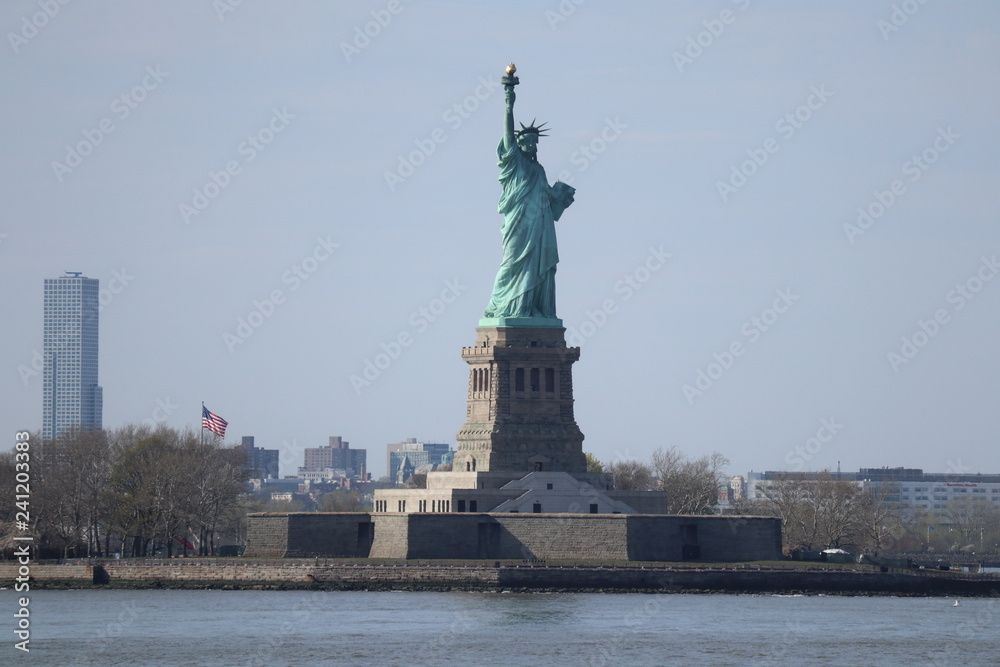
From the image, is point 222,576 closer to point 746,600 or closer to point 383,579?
point 383,579

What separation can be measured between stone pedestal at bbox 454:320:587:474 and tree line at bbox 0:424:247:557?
16727 mm

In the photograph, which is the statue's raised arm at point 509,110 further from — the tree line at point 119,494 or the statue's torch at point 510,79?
the tree line at point 119,494

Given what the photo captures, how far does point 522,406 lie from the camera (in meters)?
115

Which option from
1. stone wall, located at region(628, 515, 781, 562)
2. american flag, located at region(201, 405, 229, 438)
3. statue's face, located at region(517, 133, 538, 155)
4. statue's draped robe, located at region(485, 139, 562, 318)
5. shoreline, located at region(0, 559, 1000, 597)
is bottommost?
shoreline, located at region(0, 559, 1000, 597)

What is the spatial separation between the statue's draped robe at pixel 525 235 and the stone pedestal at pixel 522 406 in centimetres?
176

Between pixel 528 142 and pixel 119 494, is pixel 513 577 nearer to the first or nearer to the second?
pixel 528 142

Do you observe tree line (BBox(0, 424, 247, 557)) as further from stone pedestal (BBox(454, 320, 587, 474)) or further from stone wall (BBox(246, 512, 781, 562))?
stone pedestal (BBox(454, 320, 587, 474))

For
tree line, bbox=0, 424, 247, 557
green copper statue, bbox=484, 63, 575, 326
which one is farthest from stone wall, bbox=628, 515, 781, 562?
tree line, bbox=0, 424, 247, 557

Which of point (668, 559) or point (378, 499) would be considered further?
point (378, 499)

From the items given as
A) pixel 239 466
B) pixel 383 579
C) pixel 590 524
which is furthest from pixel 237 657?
pixel 239 466

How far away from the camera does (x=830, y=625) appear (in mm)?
89375

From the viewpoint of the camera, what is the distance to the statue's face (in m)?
115

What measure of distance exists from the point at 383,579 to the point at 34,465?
28.1m

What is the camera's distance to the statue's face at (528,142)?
114850 millimetres
